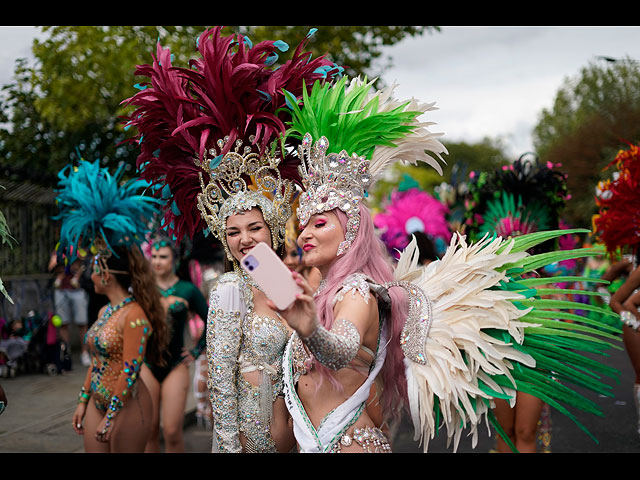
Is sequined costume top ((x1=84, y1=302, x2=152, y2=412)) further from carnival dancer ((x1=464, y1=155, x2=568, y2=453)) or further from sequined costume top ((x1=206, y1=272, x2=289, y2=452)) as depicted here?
carnival dancer ((x1=464, y1=155, x2=568, y2=453))

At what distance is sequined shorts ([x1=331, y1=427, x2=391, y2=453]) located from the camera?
2688 millimetres

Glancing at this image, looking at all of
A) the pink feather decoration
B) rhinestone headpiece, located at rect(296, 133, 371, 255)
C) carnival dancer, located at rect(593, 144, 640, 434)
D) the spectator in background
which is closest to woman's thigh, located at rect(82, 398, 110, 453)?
rhinestone headpiece, located at rect(296, 133, 371, 255)

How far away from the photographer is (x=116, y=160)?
10023mm

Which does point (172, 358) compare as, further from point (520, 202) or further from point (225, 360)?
point (520, 202)

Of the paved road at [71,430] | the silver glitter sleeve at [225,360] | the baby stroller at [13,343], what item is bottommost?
the paved road at [71,430]

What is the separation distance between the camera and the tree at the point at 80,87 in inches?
416

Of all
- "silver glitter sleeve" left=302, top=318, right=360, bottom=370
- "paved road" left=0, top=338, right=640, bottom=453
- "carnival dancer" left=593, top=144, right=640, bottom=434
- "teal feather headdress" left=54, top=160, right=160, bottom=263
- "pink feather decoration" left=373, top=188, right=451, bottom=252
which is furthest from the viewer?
"pink feather decoration" left=373, top=188, right=451, bottom=252

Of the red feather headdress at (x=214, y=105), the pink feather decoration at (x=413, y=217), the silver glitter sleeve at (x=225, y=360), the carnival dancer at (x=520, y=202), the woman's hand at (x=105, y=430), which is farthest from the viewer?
the pink feather decoration at (x=413, y=217)

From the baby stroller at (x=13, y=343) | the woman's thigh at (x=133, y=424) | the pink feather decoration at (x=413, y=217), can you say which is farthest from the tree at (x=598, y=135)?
the woman's thigh at (x=133, y=424)

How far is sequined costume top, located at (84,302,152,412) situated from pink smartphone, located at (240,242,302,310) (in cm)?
256

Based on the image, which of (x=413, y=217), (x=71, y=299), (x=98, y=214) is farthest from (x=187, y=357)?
(x=71, y=299)

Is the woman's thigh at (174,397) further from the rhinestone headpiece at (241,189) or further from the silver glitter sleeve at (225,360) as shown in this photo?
the rhinestone headpiece at (241,189)

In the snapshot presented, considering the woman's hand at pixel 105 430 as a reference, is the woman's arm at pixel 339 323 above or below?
above

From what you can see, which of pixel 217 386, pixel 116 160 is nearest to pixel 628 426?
pixel 217 386
